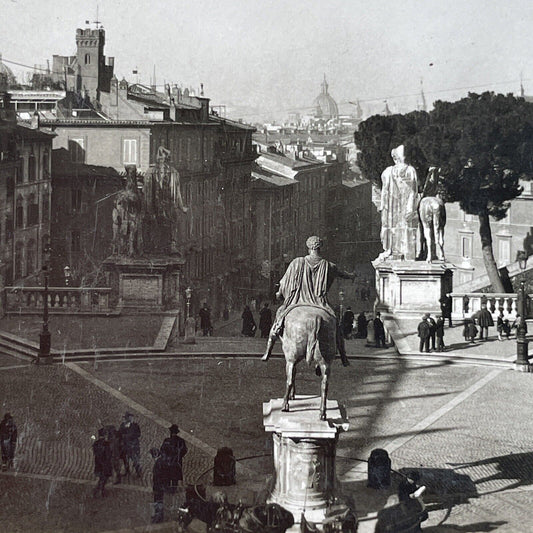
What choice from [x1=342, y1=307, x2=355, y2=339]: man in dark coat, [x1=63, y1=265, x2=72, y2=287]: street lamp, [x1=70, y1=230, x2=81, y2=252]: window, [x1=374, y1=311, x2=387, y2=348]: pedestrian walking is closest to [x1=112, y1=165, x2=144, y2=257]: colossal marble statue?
[x1=342, y1=307, x2=355, y2=339]: man in dark coat

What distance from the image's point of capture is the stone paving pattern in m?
12.6

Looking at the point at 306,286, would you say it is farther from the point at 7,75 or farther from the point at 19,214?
the point at 7,75

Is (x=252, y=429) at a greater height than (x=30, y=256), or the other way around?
(x=30, y=256)

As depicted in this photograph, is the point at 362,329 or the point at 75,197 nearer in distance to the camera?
the point at 362,329

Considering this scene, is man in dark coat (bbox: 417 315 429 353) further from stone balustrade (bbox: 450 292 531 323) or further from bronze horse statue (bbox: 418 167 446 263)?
bronze horse statue (bbox: 418 167 446 263)

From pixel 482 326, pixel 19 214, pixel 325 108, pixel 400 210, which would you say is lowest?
pixel 482 326

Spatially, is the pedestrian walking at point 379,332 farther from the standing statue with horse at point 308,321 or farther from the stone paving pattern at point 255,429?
the standing statue with horse at point 308,321

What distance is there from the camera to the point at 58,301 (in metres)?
25.7

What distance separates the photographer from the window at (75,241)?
37875 millimetres

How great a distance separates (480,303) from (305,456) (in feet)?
53.9

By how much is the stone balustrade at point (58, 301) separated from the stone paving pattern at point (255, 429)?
164 inches

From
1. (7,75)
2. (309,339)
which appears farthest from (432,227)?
(7,75)

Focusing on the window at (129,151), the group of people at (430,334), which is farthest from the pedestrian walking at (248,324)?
the window at (129,151)

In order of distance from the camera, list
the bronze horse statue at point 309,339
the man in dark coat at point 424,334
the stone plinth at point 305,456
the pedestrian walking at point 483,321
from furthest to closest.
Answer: the pedestrian walking at point 483,321, the man in dark coat at point 424,334, the bronze horse statue at point 309,339, the stone plinth at point 305,456
